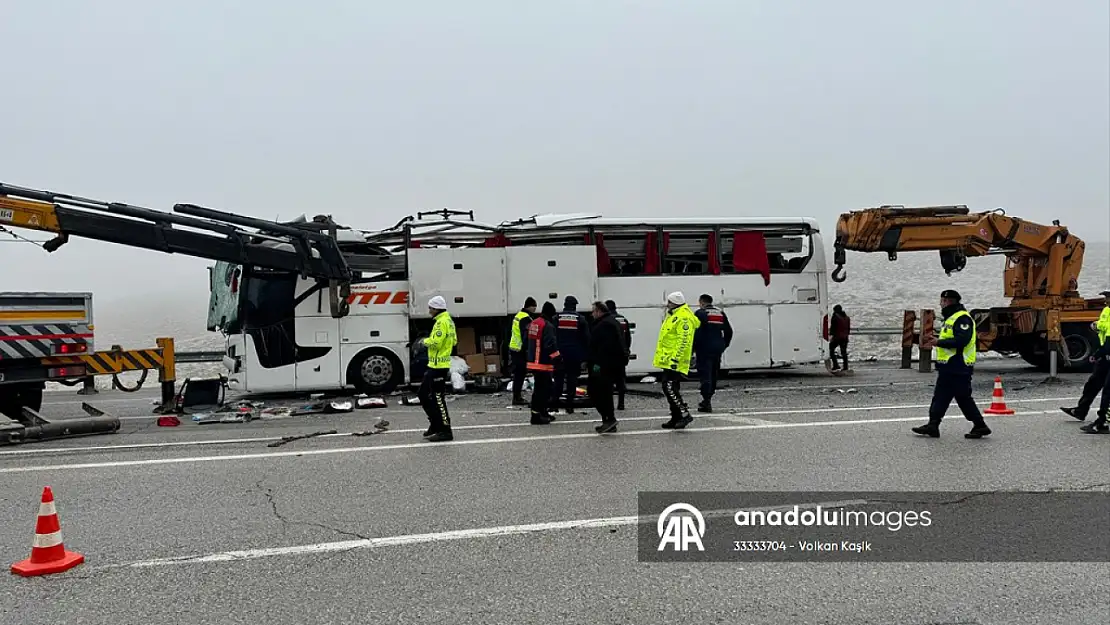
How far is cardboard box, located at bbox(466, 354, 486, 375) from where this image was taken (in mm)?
15250

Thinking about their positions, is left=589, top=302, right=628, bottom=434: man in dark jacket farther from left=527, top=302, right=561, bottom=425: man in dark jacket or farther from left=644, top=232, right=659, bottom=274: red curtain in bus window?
left=644, top=232, right=659, bottom=274: red curtain in bus window

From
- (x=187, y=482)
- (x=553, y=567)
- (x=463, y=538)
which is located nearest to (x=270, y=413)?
(x=187, y=482)

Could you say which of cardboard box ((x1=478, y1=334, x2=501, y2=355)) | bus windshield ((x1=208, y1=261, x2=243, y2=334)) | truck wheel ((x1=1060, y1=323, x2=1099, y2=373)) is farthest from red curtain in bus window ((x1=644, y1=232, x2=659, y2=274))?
truck wheel ((x1=1060, y1=323, x2=1099, y2=373))

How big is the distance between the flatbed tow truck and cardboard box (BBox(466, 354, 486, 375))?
94.8 inches

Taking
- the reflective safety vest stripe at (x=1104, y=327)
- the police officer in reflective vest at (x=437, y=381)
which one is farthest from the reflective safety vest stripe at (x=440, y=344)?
the reflective safety vest stripe at (x=1104, y=327)

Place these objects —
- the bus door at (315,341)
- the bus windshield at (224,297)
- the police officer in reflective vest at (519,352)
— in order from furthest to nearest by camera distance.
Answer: the bus door at (315,341)
the bus windshield at (224,297)
the police officer in reflective vest at (519,352)

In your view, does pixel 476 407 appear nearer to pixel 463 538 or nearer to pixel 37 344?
pixel 37 344

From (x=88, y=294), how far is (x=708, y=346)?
835 centimetres

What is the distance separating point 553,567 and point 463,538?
31.6 inches

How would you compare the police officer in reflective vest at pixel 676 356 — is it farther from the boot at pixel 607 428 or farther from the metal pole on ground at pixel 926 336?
the metal pole on ground at pixel 926 336

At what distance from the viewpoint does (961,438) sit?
8891mm

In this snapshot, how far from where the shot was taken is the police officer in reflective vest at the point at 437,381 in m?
9.13

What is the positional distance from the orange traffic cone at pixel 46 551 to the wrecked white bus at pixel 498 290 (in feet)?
30.9
